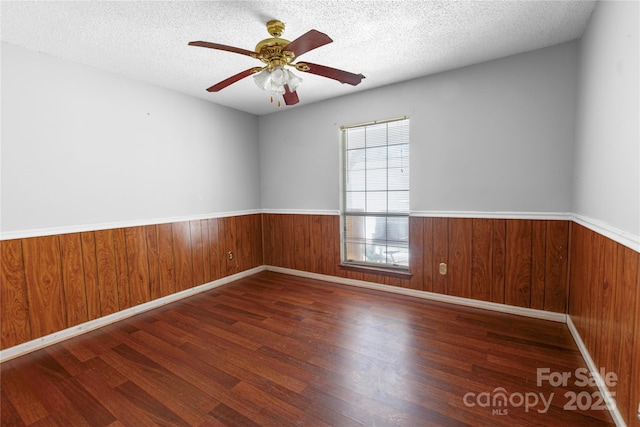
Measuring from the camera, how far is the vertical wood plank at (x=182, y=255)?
11.6ft

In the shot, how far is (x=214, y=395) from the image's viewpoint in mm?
1805

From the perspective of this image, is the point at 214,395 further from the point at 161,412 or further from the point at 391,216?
the point at 391,216

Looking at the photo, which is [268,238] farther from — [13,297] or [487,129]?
[487,129]

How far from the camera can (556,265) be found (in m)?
2.69

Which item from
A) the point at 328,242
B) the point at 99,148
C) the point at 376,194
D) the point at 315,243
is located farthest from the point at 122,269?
the point at 376,194

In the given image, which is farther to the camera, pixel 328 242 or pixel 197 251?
pixel 328 242

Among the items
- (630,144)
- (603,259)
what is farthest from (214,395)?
(630,144)

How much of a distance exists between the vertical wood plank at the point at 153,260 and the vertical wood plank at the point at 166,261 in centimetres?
3

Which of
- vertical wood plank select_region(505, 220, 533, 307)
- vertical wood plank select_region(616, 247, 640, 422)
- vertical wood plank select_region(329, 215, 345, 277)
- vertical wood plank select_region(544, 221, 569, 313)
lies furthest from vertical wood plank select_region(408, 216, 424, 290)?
vertical wood plank select_region(616, 247, 640, 422)

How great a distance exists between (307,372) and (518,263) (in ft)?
7.64

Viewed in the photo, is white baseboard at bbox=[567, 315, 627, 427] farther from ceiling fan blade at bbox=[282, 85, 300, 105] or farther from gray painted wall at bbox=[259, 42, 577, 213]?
ceiling fan blade at bbox=[282, 85, 300, 105]

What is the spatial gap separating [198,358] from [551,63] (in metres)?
3.98

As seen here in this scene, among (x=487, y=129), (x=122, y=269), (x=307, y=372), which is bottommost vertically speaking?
(x=307, y=372)

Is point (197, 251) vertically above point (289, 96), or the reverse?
point (289, 96)
